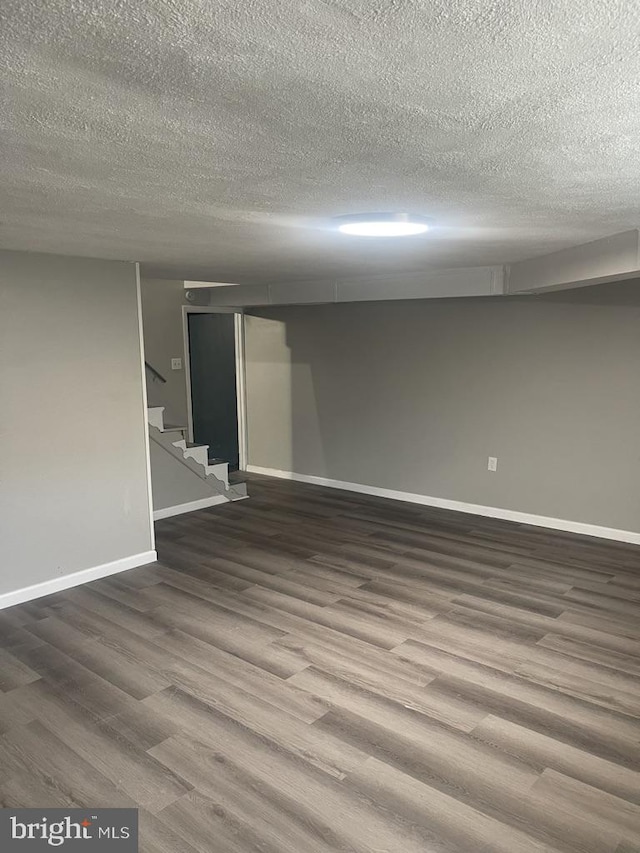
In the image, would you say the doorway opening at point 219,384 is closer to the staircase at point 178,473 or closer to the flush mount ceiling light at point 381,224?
the staircase at point 178,473

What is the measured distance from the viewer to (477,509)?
557cm

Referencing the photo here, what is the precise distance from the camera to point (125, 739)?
2.49m

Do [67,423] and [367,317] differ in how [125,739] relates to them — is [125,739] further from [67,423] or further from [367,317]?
[367,317]

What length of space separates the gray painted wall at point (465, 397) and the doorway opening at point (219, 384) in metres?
0.19

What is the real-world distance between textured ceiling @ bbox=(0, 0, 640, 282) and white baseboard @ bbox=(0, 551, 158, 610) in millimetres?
2193

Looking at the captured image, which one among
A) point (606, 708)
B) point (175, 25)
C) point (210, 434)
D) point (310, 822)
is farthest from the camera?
point (210, 434)

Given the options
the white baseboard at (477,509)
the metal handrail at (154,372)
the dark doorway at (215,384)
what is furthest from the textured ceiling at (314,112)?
the dark doorway at (215,384)

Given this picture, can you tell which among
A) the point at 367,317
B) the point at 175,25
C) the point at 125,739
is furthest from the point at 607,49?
A: the point at 367,317

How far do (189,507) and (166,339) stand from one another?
64.8 inches

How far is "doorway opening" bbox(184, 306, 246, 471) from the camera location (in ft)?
23.0

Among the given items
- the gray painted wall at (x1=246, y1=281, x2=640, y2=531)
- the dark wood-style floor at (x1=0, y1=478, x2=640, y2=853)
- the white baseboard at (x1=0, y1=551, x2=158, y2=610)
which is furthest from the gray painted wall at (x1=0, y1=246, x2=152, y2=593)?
the gray painted wall at (x1=246, y1=281, x2=640, y2=531)

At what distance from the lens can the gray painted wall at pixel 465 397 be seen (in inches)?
186

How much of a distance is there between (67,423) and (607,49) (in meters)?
3.57
